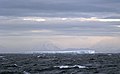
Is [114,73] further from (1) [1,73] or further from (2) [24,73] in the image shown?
(1) [1,73]

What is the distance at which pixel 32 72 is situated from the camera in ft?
301

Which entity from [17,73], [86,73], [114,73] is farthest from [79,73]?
[17,73]

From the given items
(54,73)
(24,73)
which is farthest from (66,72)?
(24,73)

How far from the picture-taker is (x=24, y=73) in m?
87.9

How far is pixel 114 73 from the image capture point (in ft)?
281

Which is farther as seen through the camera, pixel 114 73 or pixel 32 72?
pixel 32 72

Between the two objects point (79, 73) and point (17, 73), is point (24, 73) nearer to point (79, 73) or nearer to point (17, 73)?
point (17, 73)

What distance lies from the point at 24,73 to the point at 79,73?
42.0 feet

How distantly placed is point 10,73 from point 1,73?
2.12 m

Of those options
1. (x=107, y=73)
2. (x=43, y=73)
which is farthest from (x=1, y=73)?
(x=107, y=73)

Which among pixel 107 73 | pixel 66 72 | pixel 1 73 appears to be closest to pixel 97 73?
pixel 107 73

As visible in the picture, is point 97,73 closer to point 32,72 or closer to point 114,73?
point 114,73

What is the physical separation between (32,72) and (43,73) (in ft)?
13.4

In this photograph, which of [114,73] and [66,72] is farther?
[66,72]
